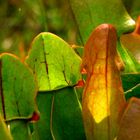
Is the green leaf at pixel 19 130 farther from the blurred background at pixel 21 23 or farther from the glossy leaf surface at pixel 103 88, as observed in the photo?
the blurred background at pixel 21 23

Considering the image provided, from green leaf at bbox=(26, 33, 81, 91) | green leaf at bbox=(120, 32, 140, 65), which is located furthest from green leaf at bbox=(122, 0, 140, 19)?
green leaf at bbox=(26, 33, 81, 91)

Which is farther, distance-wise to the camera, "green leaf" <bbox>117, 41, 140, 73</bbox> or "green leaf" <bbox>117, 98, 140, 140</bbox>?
"green leaf" <bbox>117, 41, 140, 73</bbox>

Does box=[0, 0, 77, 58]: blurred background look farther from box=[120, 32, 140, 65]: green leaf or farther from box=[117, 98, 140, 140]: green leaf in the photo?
box=[117, 98, 140, 140]: green leaf

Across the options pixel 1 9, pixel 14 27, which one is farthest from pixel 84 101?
pixel 14 27

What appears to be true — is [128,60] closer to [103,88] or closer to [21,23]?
[103,88]

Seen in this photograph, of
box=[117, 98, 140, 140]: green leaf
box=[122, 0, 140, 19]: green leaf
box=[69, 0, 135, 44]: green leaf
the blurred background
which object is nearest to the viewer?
box=[117, 98, 140, 140]: green leaf

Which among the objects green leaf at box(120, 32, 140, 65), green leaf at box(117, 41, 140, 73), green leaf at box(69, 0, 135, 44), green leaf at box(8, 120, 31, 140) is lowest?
green leaf at box(8, 120, 31, 140)

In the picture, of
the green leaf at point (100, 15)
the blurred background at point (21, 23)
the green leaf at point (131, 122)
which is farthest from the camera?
the blurred background at point (21, 23)

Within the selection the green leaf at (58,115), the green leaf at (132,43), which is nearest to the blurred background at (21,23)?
the green leaf at (132,43)

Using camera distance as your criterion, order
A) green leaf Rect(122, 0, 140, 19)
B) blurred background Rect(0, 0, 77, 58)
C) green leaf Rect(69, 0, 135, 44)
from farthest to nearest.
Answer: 1. blurred background Rect(0, 0, 77, 58)
2. green leaf Rect(122, 0, 140, 19)
3. green leaf Rect(69, 0, 135, 44)
